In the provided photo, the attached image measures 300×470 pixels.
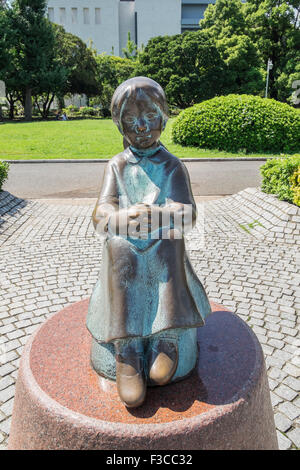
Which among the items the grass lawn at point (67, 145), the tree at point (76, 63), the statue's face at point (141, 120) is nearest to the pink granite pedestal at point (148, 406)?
the statue's face at point (141, 120)

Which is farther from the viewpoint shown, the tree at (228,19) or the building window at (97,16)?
the building window at (97,16)

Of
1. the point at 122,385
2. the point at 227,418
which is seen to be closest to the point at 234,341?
the point at 227,418

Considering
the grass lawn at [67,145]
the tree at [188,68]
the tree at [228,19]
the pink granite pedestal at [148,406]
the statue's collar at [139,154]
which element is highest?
the tree at [228,19]

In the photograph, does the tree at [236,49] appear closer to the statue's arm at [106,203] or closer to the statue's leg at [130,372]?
the statue's arm at [106,203]

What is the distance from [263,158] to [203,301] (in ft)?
42.7

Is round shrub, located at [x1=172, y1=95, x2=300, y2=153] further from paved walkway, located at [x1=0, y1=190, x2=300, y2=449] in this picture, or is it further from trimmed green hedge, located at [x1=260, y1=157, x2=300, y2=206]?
paved walkway, located at [x1=0, y1=190, x2=300, y2=449]

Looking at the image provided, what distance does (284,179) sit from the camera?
7.56m

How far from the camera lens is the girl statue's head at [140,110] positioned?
2.17 metres

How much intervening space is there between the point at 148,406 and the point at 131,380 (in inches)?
7.0

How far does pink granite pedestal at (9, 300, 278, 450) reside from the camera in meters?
1.88

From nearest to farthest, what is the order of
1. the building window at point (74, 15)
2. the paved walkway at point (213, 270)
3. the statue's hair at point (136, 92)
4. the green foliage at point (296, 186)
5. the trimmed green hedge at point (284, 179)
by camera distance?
1. the statue's hair at point (136, 92)
2. the paved walkway at point (213, 270)
3. the green foliage at point (296, 186)
4. the trimmed green hedge at point (284, 179)
5. the building window at point (74, 15)

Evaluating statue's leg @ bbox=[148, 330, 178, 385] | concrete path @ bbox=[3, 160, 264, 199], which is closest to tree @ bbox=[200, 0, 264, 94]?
concrete path @ bbox=[3, 160, 264, 199]

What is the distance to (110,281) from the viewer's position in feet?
7.18
